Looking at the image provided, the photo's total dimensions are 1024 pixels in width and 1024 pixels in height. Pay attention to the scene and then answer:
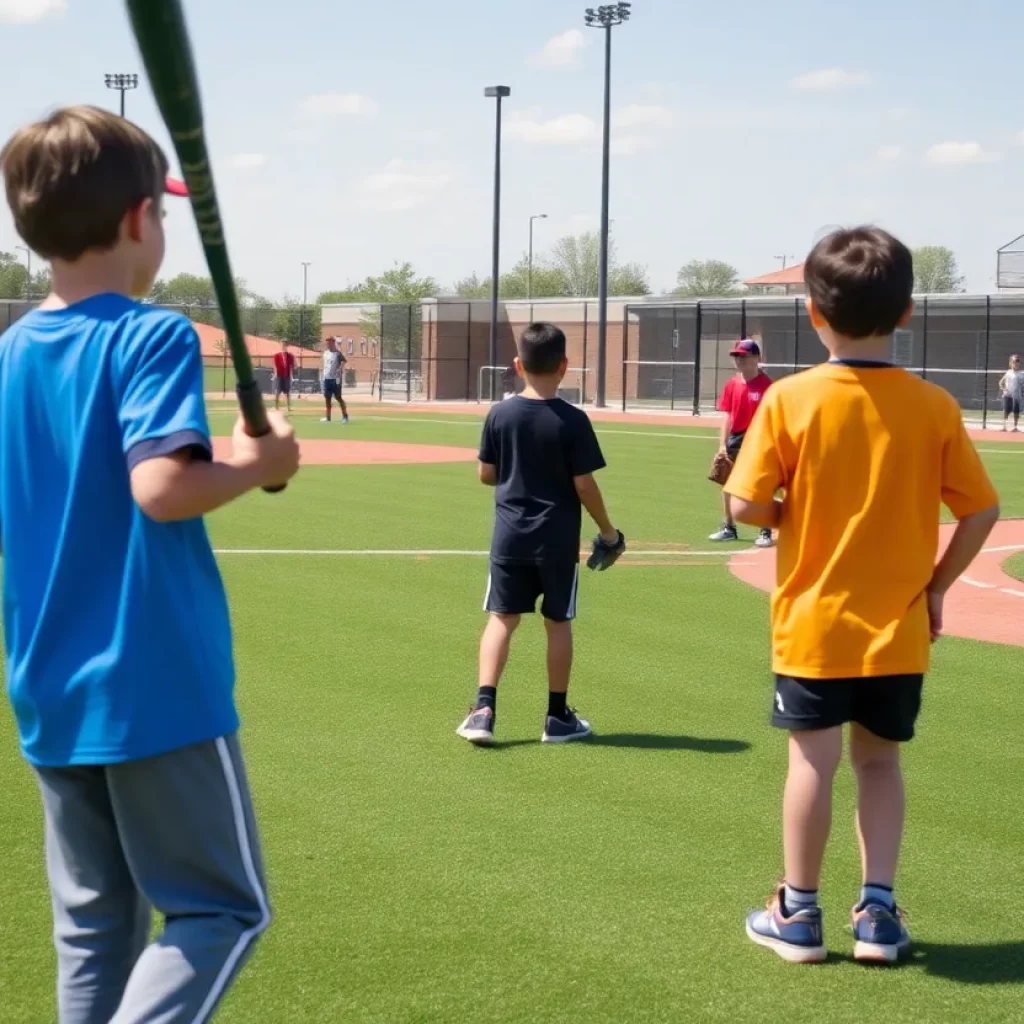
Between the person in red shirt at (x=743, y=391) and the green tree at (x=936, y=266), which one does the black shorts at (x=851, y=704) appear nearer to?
the person in red shirt at (x=743, y=391)

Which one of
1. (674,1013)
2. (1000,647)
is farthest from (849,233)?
(1000,647)

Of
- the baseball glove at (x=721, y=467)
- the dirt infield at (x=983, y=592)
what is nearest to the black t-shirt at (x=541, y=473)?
the baseball glove at (x=721, y=467)

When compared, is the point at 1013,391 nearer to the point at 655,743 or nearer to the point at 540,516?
the point at 655,743

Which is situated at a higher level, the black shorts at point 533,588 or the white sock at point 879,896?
the black shorts at point 533,588

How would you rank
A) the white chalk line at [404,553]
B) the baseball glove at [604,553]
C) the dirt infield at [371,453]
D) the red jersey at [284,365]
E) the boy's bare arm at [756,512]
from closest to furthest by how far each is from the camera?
1. the boy's bare arm at [756,512]
2. the baseball glove at [604,553]
3. the white chalk line at [404,553]
4. the dirt infield at [371,453]
5. the red jersey at [284,365]

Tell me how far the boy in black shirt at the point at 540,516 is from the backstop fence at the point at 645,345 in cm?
4222

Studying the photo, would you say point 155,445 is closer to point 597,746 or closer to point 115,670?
point 115,670

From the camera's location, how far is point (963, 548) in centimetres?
427

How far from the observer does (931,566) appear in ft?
13.9

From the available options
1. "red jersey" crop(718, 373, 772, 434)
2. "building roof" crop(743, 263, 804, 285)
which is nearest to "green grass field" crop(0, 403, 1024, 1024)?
"red jersey" crop(718, 373, 772, 434)

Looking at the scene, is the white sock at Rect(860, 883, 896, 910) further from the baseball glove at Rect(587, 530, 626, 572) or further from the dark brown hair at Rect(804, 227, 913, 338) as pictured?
the baseball glove at Rect(587, 530, 626, 572)

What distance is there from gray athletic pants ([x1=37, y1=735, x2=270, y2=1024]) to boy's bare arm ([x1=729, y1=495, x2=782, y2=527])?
6.06 ft

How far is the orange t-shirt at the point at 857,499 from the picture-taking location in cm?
414

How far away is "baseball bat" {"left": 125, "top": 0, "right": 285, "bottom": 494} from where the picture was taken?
1822mm
